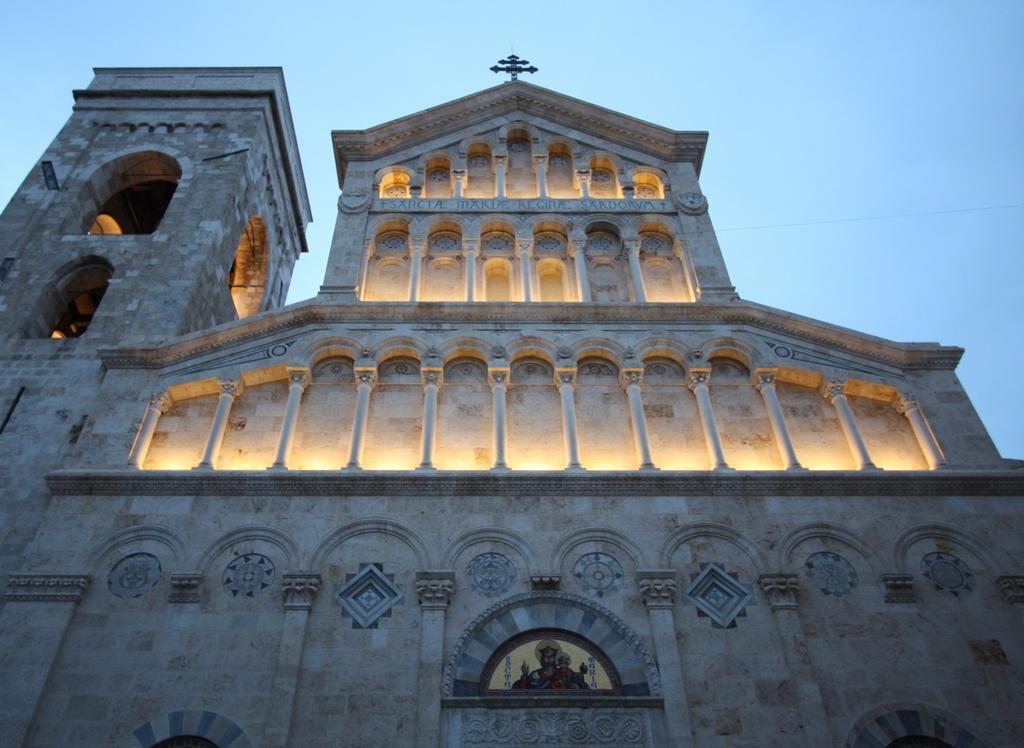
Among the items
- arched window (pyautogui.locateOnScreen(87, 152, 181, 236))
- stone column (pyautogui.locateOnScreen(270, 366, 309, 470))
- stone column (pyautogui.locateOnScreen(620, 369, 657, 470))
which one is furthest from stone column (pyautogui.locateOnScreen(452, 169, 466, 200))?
arched window (pyautogui.locateOnScreen(87, 152, 181, 236))

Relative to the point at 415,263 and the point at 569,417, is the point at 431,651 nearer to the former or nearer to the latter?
the point at 569,417

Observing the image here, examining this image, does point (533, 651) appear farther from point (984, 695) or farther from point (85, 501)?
point (85, 501)

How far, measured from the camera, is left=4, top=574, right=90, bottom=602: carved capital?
1130 centimetres

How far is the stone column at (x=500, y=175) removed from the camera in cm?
1805

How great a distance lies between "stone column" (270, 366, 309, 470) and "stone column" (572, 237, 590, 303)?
17.6 ft

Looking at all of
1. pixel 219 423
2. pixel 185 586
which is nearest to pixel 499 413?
pixel 219 423

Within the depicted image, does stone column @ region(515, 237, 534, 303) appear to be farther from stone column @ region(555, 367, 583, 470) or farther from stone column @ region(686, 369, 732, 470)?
stone column @ region(686, 369, 732, 470)

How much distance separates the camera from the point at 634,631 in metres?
11.2

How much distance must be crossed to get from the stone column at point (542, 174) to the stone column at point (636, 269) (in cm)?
230

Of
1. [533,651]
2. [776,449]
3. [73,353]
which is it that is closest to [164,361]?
[73,353]

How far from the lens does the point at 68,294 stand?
17547 millimetres

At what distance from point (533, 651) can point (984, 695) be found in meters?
5.75

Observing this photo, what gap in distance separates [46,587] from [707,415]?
10.0 metres

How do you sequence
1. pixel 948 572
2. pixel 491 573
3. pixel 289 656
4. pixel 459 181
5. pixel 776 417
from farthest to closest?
pixel 459 181, pixel 776 417, pixel 948 572, pixel 491 573, pixel 289 656
